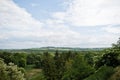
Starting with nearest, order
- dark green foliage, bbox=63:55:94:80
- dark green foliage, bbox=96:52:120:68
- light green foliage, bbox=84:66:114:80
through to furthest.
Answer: light green foliage, bbox=84:66:114:80, dark green foliage, bbox=96:52:120:68, dark green foliage, bbox=63:55:94:80

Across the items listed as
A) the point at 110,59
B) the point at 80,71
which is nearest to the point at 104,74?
the point at 110,59

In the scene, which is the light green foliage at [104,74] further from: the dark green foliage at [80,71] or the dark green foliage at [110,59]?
the dark green foliage at [80,71]

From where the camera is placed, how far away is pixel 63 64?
330ft

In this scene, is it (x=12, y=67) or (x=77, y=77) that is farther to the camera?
(x=12, y=67)

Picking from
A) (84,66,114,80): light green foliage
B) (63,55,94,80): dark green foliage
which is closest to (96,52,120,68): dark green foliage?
(84,66,114,80): light green foliage

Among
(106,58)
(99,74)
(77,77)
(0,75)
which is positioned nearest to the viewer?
(99,74)

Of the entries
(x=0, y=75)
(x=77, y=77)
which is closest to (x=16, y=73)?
(x=0, y=75)

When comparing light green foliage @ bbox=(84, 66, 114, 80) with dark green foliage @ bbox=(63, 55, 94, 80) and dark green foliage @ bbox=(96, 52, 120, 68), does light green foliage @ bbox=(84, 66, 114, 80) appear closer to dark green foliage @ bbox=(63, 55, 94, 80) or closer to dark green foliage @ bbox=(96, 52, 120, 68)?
dark green foliage @ bbox=(96, 52, 120, 68)

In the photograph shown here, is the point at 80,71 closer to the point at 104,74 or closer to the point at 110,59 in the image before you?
the point at 110,59

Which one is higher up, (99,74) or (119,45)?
(119,45)

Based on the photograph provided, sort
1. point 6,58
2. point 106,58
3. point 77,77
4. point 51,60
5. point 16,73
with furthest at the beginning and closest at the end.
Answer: point 6,58 → point 51,60 → point 16,73 → point 77,77 → point 106,58

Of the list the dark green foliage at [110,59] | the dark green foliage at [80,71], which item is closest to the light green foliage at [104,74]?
the dark green foliage at [110,59]

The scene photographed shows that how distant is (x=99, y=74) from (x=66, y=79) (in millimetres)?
16114

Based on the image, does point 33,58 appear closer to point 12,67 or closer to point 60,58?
point 60,58
